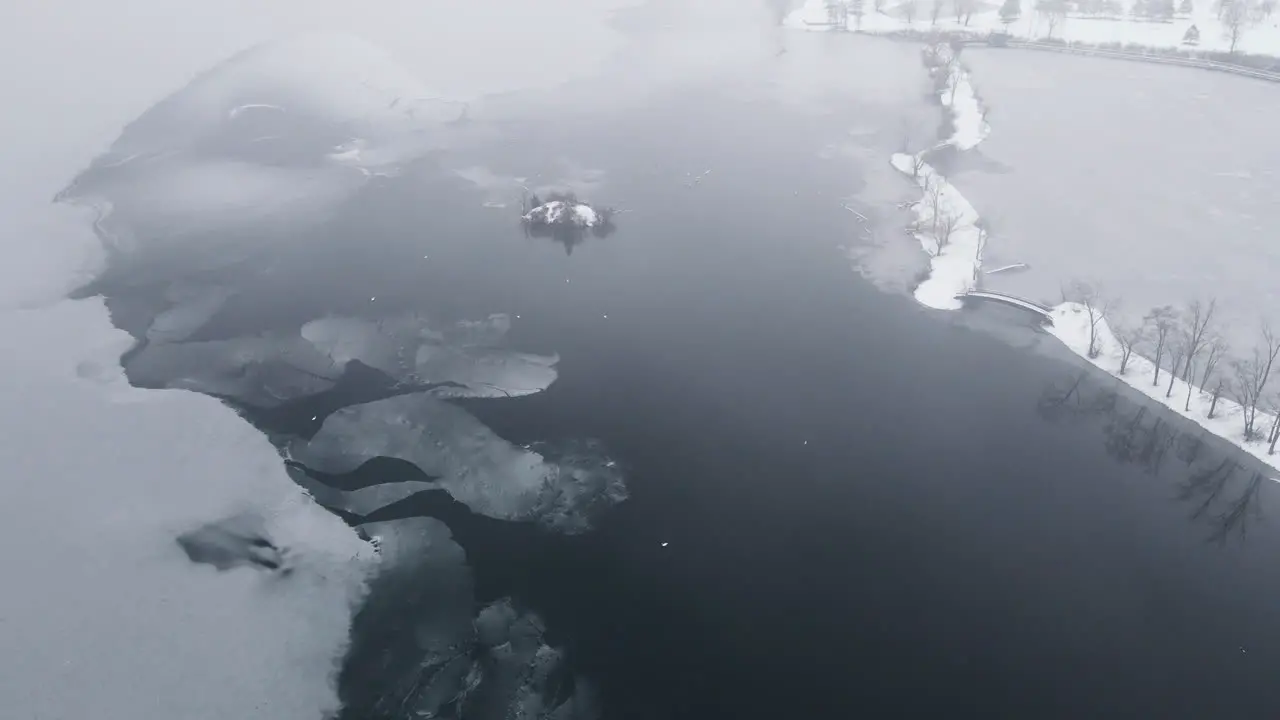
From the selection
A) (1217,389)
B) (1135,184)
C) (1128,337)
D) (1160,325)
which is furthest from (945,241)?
(1217,389)

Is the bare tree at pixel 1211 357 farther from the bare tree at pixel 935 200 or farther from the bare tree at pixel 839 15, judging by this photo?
the bare tree at pixel 839 15

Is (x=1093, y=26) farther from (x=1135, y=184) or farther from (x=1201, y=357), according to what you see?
(x=1201, y=357)

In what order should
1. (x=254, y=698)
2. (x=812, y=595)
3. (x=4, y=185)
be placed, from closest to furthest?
1. (x=254, y=698)
2. (x=812, y=595)
3. (x=4, y=185)

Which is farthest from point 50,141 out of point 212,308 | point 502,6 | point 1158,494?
point 1158,494

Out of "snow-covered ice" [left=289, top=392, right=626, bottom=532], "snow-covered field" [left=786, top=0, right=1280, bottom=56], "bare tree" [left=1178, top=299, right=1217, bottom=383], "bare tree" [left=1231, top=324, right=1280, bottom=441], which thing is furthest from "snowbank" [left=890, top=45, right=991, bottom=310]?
"snow-covered field" [left=786, top=0, right=1280, bottom=56]

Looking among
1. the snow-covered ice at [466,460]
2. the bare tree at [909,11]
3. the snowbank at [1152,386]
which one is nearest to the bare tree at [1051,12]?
the bare tree at [909,11]

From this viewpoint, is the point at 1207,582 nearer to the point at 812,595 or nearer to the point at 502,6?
the point at 812,595
